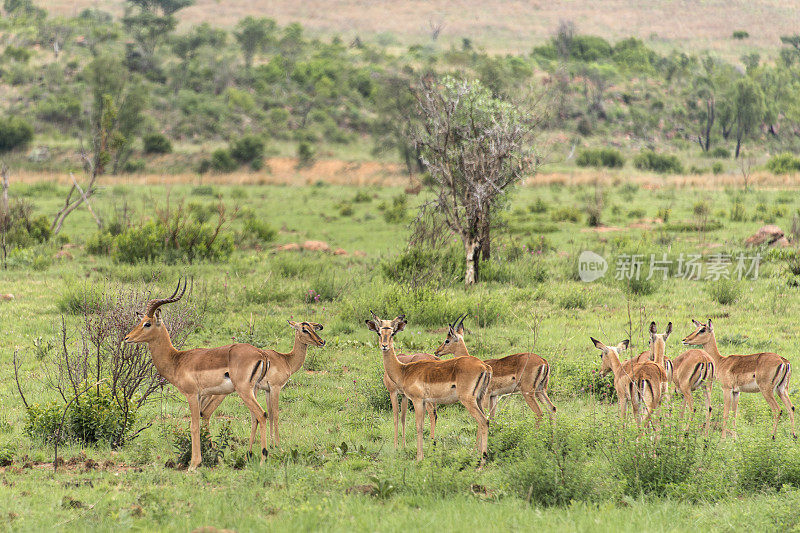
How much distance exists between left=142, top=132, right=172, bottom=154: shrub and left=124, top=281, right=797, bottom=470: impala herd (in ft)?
169

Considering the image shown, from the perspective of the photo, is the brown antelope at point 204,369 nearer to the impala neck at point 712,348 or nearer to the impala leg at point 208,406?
the impala leg at point 208,406

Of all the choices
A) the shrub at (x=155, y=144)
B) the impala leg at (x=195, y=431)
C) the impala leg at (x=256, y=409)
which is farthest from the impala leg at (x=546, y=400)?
the shrub at (x=155, y=144)

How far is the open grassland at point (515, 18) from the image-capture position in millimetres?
110562

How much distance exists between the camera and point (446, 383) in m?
7.52

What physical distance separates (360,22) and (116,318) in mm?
116592

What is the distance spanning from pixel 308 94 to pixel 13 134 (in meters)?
28.8

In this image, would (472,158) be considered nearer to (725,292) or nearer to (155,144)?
(725,292)

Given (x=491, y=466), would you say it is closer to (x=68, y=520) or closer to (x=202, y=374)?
(x=202, y=374)

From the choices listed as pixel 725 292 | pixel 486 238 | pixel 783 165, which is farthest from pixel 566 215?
pixel 783 165

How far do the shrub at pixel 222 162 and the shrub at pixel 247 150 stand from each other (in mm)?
1214

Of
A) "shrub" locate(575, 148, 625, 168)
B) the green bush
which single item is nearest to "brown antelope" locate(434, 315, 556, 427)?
the green bush

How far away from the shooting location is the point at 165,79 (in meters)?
75.3

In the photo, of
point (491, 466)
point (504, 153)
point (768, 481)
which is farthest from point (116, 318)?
point (504, 153)

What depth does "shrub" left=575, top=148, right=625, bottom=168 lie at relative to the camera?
5794 cm
